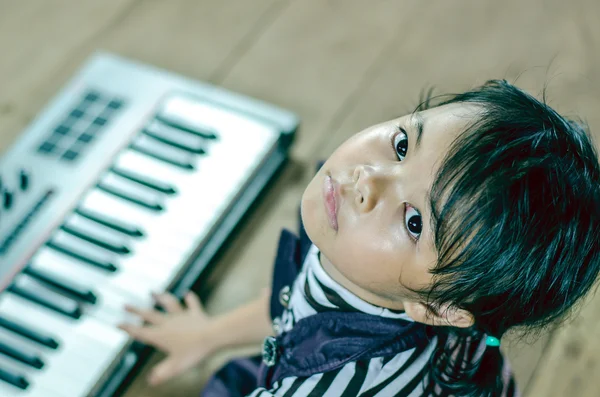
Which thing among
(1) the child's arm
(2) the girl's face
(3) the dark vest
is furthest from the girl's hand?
(2) the girl's face

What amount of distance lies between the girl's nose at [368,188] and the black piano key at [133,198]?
30cm

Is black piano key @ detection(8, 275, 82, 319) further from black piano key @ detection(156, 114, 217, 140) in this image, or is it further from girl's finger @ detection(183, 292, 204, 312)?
black piano key @ detection(156, 114, 217, 140)

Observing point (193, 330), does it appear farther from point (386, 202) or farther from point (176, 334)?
point (386, 202)

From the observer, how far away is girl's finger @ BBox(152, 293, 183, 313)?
650 millimetres

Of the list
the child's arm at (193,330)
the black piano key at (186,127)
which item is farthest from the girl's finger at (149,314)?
the black piano key at (186,127)

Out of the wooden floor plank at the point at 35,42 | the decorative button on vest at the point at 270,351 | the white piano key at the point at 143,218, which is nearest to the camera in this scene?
the decorative button on vest at the point at 270,351

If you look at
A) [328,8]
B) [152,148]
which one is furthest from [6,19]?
[328,8]

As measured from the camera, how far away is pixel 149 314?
64 cm

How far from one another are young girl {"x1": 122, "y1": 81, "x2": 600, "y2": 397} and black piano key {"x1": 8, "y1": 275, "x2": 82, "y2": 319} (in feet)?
0.65

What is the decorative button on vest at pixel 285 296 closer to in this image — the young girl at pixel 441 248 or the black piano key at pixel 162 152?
the young girl at pixel 441 248

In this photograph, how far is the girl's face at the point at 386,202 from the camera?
0.44 meters

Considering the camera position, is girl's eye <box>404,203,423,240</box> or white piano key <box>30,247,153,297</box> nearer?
girl's eye <box>404,203,423,240</box>

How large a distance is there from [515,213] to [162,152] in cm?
43

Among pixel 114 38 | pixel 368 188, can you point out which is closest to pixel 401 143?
pixel 368 188
